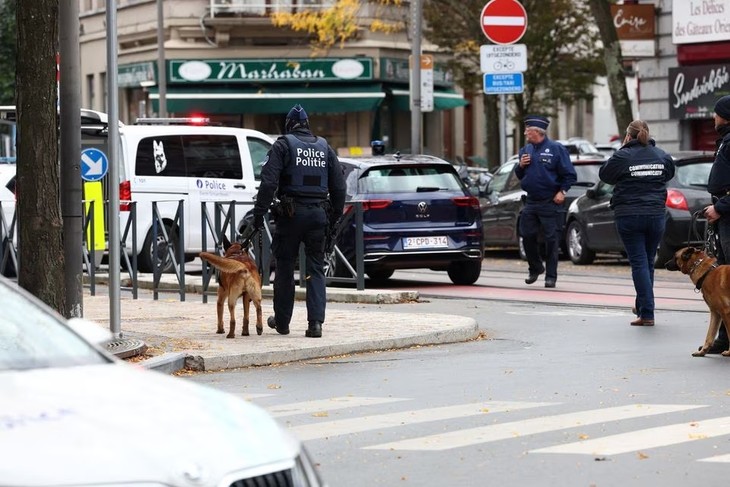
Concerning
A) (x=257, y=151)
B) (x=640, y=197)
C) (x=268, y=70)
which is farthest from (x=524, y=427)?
(x=268, y=70)

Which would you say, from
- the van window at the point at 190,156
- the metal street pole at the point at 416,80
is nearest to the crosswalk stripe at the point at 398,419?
the van window at the point at 190,156

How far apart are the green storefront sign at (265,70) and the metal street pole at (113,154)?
3657 cm

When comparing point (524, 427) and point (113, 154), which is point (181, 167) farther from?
point (524, 427)

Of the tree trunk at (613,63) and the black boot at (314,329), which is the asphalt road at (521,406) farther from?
the tree trunk at (613,63)

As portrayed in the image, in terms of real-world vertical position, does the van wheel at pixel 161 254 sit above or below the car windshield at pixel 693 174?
below

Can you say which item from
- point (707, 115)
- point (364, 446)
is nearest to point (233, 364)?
point (364, 446)

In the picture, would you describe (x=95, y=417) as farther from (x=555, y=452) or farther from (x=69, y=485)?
(x=555, y=452)

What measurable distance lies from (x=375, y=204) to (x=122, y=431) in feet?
48.0

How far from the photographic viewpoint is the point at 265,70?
4906 centimetres

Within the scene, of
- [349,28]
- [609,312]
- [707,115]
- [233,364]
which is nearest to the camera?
[233,364]

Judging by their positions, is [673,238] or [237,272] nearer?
[237,272]

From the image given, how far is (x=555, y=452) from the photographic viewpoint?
8.11 meters

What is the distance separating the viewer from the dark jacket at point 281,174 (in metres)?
13.2

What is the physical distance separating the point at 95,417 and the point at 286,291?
28.8 feet
